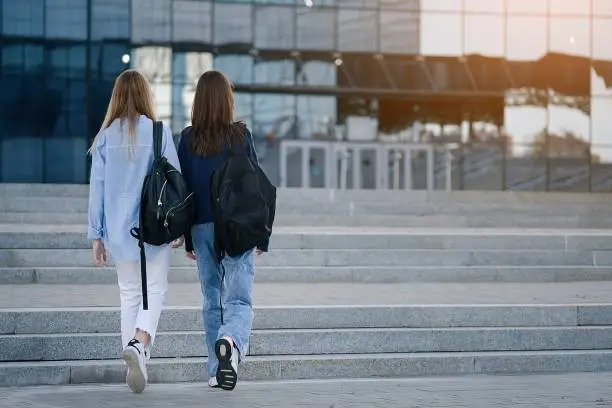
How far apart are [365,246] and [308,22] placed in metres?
21.8

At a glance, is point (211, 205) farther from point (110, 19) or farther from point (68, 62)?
point (110, 19)

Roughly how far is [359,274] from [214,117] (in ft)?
19.7

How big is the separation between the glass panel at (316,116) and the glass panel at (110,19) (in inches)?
217

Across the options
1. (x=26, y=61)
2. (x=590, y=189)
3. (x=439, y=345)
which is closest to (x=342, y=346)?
(x=439, y=345)

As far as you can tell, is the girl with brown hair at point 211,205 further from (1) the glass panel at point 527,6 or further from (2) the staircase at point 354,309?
(1) the glass panel at point 527,6

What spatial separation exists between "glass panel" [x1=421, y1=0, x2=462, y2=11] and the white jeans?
98.5 feet

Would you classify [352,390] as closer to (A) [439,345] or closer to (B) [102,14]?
(A) [439,345]

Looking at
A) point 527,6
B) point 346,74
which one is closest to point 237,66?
point 346,74

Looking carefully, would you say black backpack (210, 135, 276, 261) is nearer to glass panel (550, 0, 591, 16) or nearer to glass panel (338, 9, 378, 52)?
glass panel (338, 9, 378, 52)

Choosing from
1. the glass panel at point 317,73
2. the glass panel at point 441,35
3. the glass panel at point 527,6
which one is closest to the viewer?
the glass panel at point 317,73

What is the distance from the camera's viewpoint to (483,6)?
36.7 meters

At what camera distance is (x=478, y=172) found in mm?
36656

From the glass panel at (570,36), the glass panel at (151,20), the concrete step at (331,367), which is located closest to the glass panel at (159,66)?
the glass panel at (151,20)

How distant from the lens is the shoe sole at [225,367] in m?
7.05
